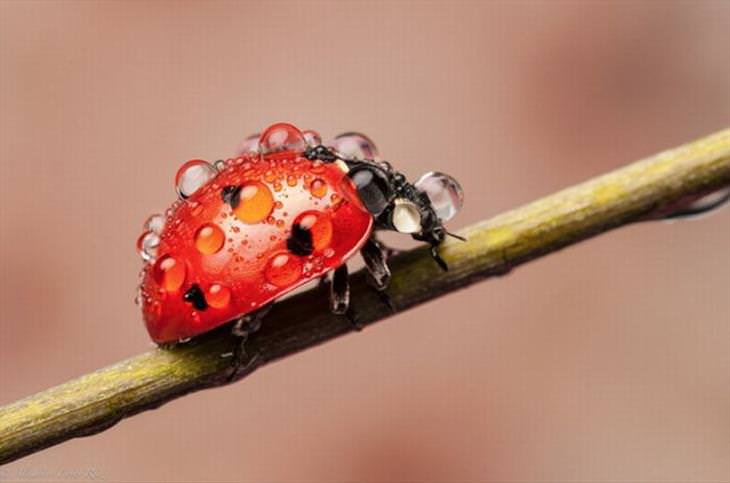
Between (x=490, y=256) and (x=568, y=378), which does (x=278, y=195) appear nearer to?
(x=490, y=256)

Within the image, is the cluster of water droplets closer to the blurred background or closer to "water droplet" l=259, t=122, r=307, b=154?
"water droplet" l=259, t=122, r=307, b=154

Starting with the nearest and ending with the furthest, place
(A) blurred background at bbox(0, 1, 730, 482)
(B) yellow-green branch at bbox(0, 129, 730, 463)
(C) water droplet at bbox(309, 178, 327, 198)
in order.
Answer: (B) yellow-green branch at bbox(0, 129, 730, 463)
(C) water droplet at bbox(309, 178, 327, 198)
(A) blurred background at bbox(0, 1, 730, 482)

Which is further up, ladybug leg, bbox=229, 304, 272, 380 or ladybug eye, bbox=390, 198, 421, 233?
ladybug eye, bbox=390, 198, 421, 233

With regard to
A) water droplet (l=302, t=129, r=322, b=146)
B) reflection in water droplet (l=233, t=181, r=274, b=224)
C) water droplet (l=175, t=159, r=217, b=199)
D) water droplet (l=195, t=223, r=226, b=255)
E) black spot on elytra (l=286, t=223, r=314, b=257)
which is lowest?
black spot on elytra (l=286, t=223, r=314, b=257)

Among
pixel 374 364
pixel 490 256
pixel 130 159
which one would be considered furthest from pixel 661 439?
pixel 490 256

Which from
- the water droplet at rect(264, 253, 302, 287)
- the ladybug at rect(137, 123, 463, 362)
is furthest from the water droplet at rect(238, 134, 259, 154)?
the water droplet at rect(264, 253, 302, 287)

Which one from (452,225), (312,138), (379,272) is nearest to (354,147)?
(312,138)
